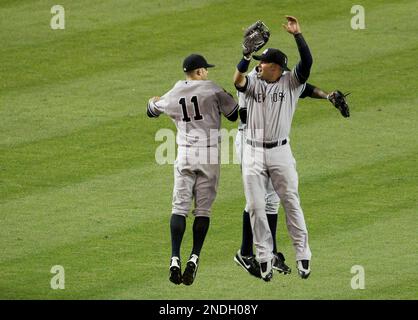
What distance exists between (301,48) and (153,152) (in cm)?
591

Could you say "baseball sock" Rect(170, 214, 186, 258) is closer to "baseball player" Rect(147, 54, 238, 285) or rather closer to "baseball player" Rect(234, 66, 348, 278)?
"baseball player" Rect(147, 54, 238, 285)

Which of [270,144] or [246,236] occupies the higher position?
[270,144]

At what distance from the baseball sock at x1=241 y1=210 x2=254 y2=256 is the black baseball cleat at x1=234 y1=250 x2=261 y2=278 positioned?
2.5 inches

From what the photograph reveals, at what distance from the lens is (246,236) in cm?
1400

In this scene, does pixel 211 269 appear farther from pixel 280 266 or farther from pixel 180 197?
pixel 180 197

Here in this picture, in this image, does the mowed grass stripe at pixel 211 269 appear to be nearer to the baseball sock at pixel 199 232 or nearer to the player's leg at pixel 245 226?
the player's leg at pixel 245 226

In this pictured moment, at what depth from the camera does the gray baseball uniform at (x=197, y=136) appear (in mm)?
13258

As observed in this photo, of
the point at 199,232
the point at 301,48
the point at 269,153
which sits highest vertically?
the point at 301,48

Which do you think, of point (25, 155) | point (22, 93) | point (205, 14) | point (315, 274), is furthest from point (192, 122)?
point (205, 14)

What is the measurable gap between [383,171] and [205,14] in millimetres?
5829

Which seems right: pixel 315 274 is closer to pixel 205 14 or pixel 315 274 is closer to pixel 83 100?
pixel 83 100

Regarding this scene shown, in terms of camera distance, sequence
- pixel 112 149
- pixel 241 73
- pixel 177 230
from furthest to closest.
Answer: pixel 112 149
pixel 177 230
pixel 241 73

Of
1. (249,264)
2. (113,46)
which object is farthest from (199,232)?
(113,46)

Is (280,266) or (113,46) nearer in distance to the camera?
(280,266)
